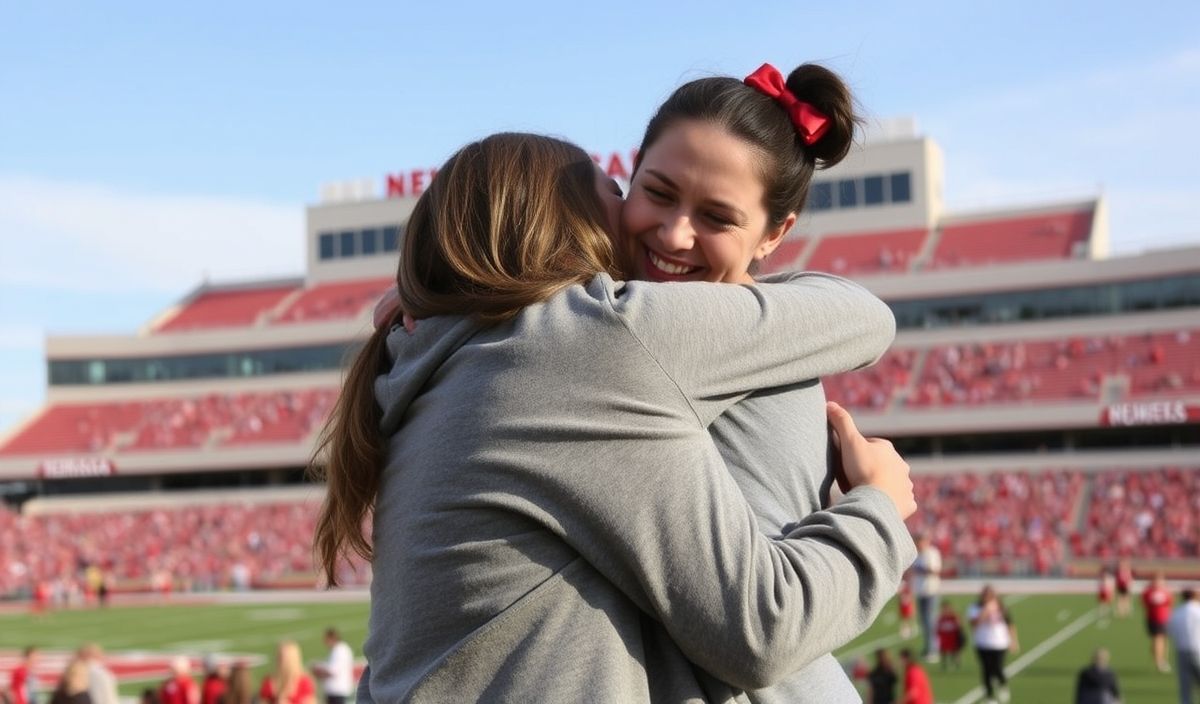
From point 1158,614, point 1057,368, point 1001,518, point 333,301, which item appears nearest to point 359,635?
point 1158,614

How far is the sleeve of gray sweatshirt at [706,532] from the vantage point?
6.09 feet

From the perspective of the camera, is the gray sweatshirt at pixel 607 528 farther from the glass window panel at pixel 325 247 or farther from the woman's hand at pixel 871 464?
the glass window panel at pixel 325 247

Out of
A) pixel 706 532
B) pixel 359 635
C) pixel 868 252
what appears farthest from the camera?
pixel 868 252

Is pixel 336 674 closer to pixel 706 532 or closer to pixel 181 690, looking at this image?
pixel 181 690

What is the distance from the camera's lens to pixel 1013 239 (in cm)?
5431

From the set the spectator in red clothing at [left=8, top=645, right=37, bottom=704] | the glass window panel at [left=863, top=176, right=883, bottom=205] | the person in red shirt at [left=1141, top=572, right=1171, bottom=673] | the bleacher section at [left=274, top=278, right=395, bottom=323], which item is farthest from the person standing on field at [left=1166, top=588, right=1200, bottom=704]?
the bleacher section at [left=274, top=278, right=395, bottom=323]

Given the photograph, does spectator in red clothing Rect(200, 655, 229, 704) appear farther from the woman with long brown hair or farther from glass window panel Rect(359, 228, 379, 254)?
glass window panel Rect(359, 228, 379, 254)

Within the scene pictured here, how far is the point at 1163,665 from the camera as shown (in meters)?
19.9

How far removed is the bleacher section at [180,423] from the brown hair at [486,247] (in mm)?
54407

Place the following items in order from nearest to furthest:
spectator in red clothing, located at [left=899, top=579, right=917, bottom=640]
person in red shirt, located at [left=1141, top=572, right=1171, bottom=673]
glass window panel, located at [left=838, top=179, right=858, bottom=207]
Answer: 1. person in red shirt, located at [left=1141, top=572, right=1171, bottom=673]
2. spectator in red clothing, located at [left=899, top=579, right=917, bottom=640]
3. glass window panel, located at [left=838, top=179, right=858, bottom=207]

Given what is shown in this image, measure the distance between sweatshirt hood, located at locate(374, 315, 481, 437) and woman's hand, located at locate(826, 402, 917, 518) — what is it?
1.99 feet

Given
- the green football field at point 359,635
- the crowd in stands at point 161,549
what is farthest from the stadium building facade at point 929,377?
the green football field at point 359,635

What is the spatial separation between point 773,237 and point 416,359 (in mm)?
699

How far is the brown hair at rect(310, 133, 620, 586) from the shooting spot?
2031 millimetres
